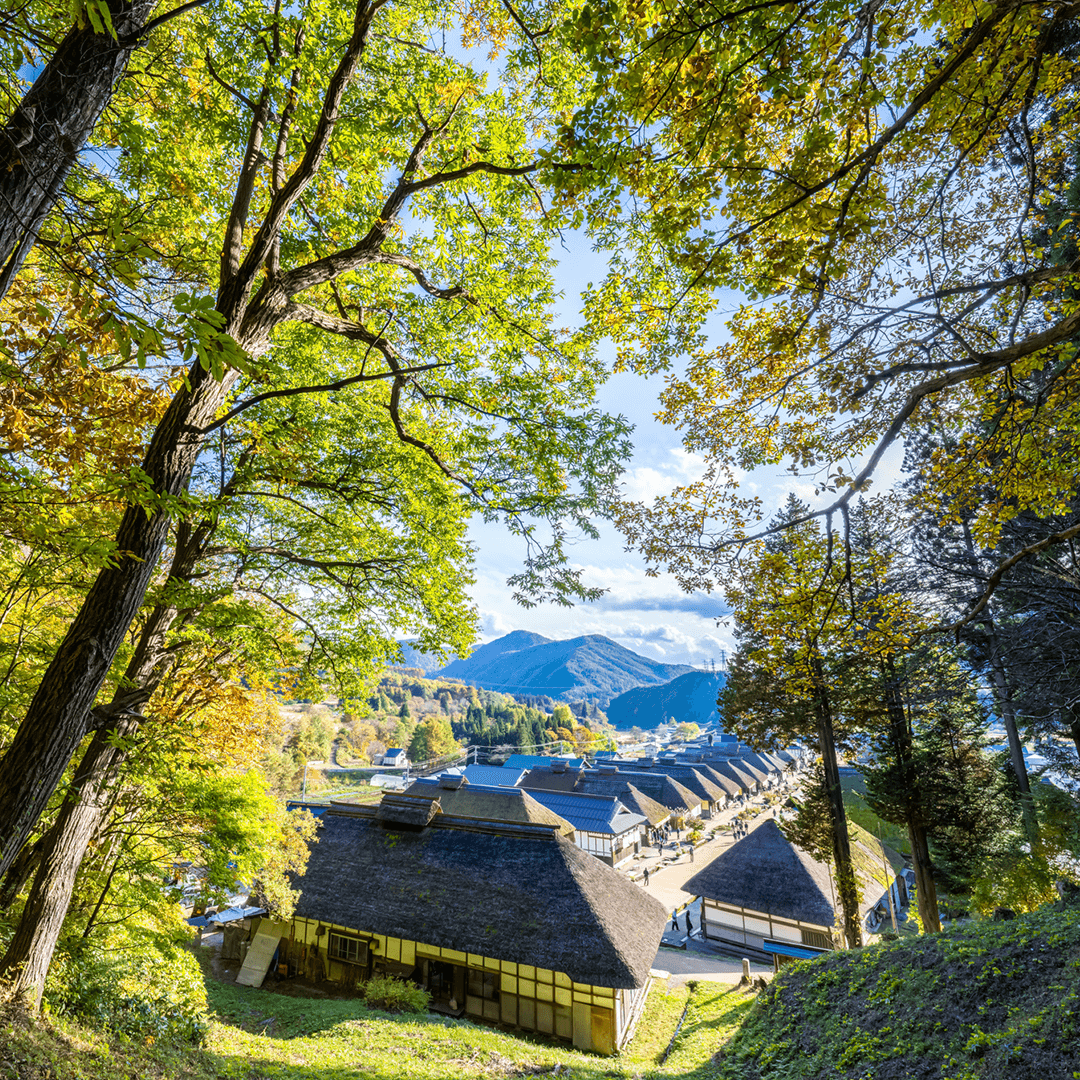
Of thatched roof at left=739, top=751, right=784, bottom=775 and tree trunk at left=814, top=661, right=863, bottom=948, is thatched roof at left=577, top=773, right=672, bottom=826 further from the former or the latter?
thatched roof at left=739, top=751, right=784, bottom=775

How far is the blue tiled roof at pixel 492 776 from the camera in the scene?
127 feet

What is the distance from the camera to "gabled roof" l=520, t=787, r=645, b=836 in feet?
95.4

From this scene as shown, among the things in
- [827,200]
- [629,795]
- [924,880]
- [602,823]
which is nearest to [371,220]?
[827,200]

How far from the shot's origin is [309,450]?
6.73 meters

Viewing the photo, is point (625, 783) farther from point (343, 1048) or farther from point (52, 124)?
point (52, 124)

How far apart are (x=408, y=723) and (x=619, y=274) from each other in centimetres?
9808

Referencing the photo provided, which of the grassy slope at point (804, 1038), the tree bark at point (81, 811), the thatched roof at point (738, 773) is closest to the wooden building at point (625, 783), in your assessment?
the thatched roof at point (738, 773)

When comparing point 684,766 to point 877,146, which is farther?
point 684,766

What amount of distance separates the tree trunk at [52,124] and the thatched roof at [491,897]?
578 inches

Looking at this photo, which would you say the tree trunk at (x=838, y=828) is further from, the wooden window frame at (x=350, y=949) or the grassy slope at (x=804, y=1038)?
the wooden window frame at (x=350, y=949)

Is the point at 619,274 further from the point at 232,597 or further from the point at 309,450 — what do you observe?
the point at 232,597

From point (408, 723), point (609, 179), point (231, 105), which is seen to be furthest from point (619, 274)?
point (408, 723)

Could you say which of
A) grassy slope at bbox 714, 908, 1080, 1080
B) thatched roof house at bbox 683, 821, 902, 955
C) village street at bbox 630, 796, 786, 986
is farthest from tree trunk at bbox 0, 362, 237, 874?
thatched roof house at bbox 683, 821, 902, 955

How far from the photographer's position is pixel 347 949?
14.4 metres
